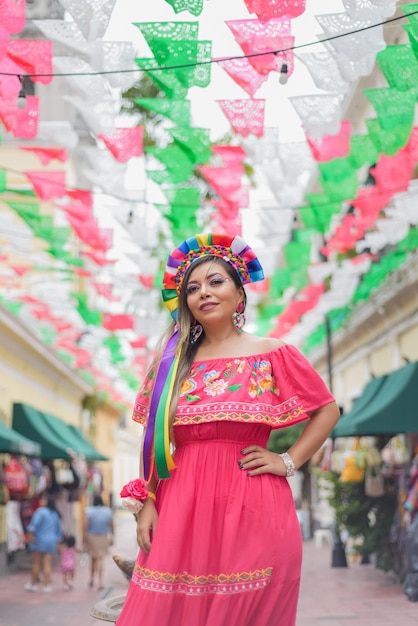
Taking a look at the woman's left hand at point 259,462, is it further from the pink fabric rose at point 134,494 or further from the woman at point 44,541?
the woman at point 44,541

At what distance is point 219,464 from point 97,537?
12.4 m

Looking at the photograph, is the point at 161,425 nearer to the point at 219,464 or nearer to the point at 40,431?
the point at 219,464

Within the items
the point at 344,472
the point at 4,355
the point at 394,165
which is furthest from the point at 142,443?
the point at 4,355

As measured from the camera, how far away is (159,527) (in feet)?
10.8

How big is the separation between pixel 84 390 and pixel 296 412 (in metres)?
29.0

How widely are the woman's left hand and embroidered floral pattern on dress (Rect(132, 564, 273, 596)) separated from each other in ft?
1.12

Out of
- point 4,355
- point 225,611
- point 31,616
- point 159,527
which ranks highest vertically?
point 4,355

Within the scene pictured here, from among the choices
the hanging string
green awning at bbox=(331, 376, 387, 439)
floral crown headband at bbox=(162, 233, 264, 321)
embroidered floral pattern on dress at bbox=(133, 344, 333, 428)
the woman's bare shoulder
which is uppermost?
the hanging string

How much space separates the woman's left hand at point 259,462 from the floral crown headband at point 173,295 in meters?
0.27

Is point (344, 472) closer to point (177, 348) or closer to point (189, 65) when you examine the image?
point (189, 65)

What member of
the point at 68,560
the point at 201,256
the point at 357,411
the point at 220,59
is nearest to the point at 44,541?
the point at 68,560

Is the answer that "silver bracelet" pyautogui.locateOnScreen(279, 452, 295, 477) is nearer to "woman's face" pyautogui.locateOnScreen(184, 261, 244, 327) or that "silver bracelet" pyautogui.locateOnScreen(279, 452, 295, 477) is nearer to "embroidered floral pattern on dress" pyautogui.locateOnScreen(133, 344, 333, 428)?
"embroidered floral pattern on dress" pyautogui.locateOnScreen(133, 344, 333, 428)

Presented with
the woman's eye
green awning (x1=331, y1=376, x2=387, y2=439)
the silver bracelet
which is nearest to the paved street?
green awning (x1=331, y1=376, x2=387, y2=439)

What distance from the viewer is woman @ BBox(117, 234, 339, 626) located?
3.20m
